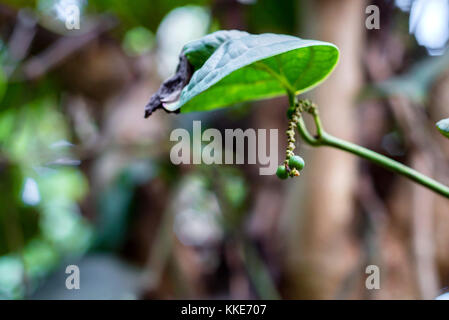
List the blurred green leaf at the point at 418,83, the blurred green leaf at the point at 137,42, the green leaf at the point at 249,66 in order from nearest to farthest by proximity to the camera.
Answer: the green leaf at the point at 249,66, the blurred green leaf at the point at 418,83, the blurred green leaf at the point at 137,42

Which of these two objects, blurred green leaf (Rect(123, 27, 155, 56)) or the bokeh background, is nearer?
the bokeh background

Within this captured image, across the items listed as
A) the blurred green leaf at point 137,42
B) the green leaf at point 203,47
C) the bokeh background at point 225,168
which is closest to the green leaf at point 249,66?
the green leaf at point 203,47

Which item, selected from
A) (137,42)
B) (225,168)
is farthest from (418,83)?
(137,42)

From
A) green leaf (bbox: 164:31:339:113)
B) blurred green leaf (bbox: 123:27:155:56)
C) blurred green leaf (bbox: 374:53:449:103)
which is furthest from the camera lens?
blurred green leaf (bbox: 123:27:155:56)

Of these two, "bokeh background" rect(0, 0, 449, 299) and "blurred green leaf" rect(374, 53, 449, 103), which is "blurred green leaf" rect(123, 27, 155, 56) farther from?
"blurred green leaf" rect(374, 53, 449, 103)

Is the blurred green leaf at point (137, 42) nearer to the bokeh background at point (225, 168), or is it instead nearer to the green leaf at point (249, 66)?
the bokeh background at point (225, 168)

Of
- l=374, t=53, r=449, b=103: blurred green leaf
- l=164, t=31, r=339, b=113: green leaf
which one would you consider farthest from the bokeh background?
l=164, t=31, r=339, b=113: green leaf
